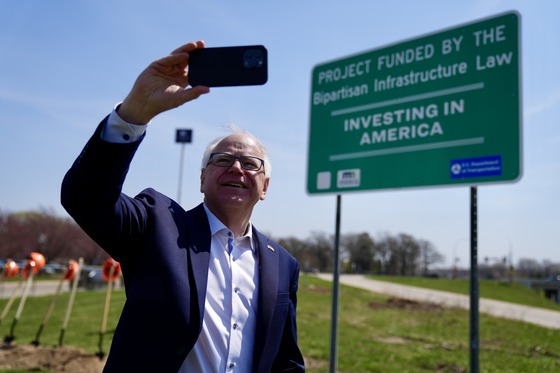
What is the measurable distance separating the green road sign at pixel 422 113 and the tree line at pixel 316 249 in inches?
1907

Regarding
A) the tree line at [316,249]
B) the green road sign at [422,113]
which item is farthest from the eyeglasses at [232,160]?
the tree line at [316,249]

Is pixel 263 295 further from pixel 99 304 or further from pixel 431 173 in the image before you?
pixel 99 304

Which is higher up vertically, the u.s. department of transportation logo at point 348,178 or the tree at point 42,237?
the u.s. department of transportation logo at point 348,178

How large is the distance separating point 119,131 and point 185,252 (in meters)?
0.56

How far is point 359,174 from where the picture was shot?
5328mm

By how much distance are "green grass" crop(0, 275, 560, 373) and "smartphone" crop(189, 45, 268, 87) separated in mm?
6312

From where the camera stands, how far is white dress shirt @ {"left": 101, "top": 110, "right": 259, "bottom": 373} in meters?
1.88

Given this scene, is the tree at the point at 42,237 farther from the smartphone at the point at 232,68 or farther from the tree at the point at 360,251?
the smartphone at the point at 232,68

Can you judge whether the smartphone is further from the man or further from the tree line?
the tree line

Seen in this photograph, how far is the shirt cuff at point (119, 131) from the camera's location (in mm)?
1578

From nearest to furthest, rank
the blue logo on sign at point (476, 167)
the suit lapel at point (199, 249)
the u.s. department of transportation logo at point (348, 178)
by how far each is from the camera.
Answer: the suit lapel at point (199, 249)
the blue logo on sign at point (476, 167)
the u.s. department of transportation logo at point (348, 178)

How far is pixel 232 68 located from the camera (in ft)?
5.61

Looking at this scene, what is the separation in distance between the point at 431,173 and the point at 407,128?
567mm

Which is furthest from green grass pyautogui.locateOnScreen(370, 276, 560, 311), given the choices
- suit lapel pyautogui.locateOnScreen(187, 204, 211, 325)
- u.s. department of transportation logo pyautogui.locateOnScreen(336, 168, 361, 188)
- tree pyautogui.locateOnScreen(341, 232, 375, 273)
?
tree pyautogui.locateOnScreen(341, 232, 375, 273)
